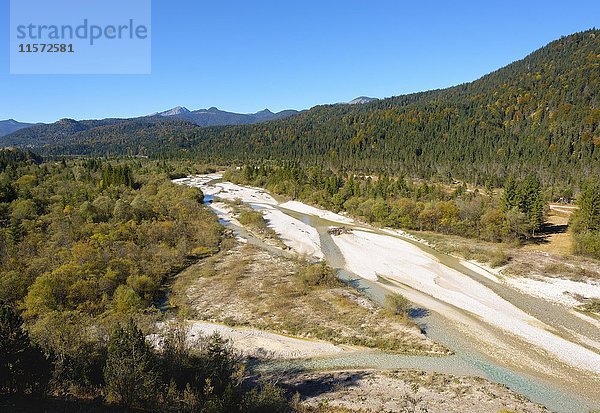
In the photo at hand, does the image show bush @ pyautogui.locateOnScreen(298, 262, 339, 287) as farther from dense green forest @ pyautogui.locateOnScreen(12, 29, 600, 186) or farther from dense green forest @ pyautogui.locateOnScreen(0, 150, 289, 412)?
dense green forest @ pyautogui.locateOnScreen(12, 29, 600, 186)

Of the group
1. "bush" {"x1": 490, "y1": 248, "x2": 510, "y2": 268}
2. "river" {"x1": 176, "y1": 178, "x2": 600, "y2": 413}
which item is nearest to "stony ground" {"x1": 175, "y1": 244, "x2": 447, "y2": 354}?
"river" {"x1": 176, "y1": 178, "x2": 600, "y2": 413}

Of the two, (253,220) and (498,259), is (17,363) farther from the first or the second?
(253,220)

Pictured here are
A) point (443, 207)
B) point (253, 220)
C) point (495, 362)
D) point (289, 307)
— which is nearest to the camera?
point (495, 362)

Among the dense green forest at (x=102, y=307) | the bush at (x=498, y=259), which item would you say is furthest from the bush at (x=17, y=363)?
the bush at (x=498, y=259)

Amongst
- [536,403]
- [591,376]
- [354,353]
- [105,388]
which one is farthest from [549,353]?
[105,388]

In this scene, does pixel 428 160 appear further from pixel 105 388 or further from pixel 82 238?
pixel 105 388

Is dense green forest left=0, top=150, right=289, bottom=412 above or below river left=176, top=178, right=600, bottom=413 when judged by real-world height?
above

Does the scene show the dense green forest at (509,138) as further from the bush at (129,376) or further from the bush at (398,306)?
the bush at (129,376)

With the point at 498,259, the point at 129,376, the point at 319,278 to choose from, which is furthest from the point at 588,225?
the point at 129,376

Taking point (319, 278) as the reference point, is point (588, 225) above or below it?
above
